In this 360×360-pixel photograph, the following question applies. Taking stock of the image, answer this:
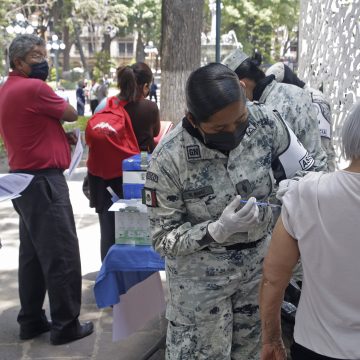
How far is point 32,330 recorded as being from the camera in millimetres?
3895

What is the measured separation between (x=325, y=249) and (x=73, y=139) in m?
2.34

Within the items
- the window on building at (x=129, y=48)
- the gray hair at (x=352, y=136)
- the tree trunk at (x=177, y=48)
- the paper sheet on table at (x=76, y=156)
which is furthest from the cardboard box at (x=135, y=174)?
→ the window on building at (x=129, y=48)

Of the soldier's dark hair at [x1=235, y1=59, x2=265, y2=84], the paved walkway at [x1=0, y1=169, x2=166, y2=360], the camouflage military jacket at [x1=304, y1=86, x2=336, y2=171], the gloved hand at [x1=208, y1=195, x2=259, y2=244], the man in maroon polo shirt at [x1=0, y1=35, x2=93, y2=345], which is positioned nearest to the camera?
the gloved hand at [x1=208, y1=195, x2=259, y2=244]

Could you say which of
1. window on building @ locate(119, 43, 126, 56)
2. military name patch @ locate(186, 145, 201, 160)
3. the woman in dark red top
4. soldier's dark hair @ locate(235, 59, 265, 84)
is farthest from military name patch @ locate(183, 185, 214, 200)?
window on building @ locate(119, 43, 126, 56)

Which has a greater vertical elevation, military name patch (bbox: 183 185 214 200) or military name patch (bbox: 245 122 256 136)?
military name patch (bbox: 245 122 256 136)

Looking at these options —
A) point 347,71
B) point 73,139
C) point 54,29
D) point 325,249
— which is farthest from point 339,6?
point 54,29

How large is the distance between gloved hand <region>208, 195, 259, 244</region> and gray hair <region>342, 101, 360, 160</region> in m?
0.48

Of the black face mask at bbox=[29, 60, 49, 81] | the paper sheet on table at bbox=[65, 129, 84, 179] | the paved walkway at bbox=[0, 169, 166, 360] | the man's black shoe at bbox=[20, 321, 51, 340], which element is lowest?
the paved walkway at bbox=[0, 169, 166, 360]

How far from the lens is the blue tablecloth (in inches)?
123

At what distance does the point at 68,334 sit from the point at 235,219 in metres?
2.16

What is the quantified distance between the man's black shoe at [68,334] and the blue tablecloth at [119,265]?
29.2 inches

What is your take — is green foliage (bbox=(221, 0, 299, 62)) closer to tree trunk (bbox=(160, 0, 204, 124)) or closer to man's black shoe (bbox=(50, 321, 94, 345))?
tree trunk (bbox=(160, 0, 204, 124))

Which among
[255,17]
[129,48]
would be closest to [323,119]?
[255,17]

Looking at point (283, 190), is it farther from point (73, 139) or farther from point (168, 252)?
point (73, 139)
